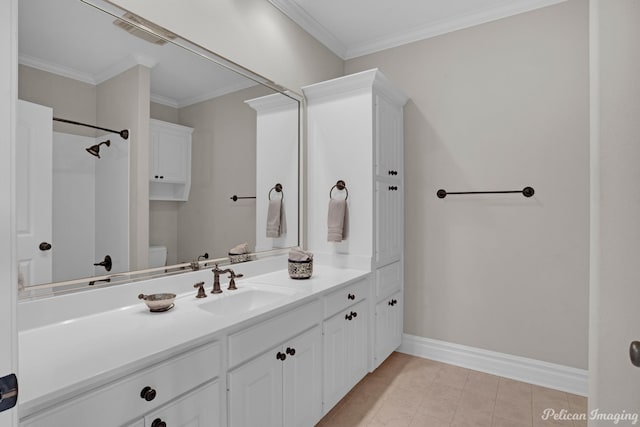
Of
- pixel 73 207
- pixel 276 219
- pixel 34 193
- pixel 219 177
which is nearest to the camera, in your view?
pixel 34 193

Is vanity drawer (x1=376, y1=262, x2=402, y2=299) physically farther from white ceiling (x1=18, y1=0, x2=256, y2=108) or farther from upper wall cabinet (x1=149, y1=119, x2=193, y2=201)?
white ceiling (x1=18, y1=0, x2=256, y2=108)

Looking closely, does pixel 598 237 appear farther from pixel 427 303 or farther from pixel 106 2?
pixel 427 303

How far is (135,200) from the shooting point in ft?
5.08

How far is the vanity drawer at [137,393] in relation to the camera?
0.82 metres

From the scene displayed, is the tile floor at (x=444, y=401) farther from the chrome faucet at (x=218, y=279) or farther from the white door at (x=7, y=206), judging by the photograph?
the white door at (x=7, y=206)

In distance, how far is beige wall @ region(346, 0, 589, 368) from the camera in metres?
2.29

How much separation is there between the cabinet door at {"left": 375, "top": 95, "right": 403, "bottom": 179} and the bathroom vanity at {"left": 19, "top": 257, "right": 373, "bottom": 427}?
0.93 m

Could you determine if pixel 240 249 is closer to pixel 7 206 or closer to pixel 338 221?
pixel 338 221

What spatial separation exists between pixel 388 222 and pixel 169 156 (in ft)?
5.25

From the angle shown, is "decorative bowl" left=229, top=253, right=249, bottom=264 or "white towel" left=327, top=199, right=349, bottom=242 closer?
"decorative bowl" left=229, top=253, right=249, bottom=264

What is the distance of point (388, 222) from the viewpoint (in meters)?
2.60

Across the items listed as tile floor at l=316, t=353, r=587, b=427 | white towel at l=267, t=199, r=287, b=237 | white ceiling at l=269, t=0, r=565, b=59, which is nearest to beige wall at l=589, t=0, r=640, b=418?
tile floor at l=316, t=353, r=587, b=427

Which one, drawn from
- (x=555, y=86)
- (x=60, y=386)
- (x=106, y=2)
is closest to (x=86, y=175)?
(x=106, y=2)

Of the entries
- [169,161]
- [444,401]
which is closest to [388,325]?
[444,401]
